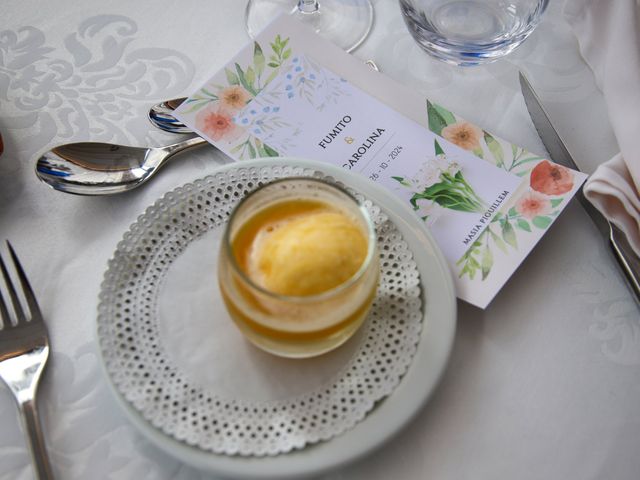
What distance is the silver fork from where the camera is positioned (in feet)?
1.77

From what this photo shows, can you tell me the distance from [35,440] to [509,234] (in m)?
0.48

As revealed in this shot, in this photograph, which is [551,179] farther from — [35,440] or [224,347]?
[35,440]

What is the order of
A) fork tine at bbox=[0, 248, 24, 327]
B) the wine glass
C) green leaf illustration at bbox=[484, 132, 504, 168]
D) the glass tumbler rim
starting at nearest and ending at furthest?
the glass tumbler rim < fork tine at bbox=[0, 248, 24, 327] < green leaf illustration at bbox=[484, 132, 504, 168] < the wine glass

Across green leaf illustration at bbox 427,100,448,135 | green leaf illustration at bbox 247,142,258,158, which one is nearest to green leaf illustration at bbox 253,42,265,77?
green leaf illustration at bbox 247,142,258,158

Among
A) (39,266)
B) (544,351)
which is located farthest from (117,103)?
(544,351)

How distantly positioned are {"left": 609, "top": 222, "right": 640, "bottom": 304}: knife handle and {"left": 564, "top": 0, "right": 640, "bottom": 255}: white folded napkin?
0.04ft

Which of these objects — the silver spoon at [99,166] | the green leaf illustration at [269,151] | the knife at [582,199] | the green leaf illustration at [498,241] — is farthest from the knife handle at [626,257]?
the silver spoon at [99,166]

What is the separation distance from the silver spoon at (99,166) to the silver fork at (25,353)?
97 millimetres

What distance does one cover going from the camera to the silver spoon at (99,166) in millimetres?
681

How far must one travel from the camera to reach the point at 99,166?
0.70m

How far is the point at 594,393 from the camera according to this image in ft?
1.92

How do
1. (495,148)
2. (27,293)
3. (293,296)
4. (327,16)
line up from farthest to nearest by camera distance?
(327,16) < (495,148) < (27,293) < (293,296)

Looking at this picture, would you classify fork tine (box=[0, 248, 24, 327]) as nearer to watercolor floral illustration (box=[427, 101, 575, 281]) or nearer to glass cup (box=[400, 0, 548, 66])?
watercolor floral illustration (box=[427, 101, 575, 281])

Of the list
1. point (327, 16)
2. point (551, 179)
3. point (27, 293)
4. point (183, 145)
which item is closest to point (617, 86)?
point (551, 179)
